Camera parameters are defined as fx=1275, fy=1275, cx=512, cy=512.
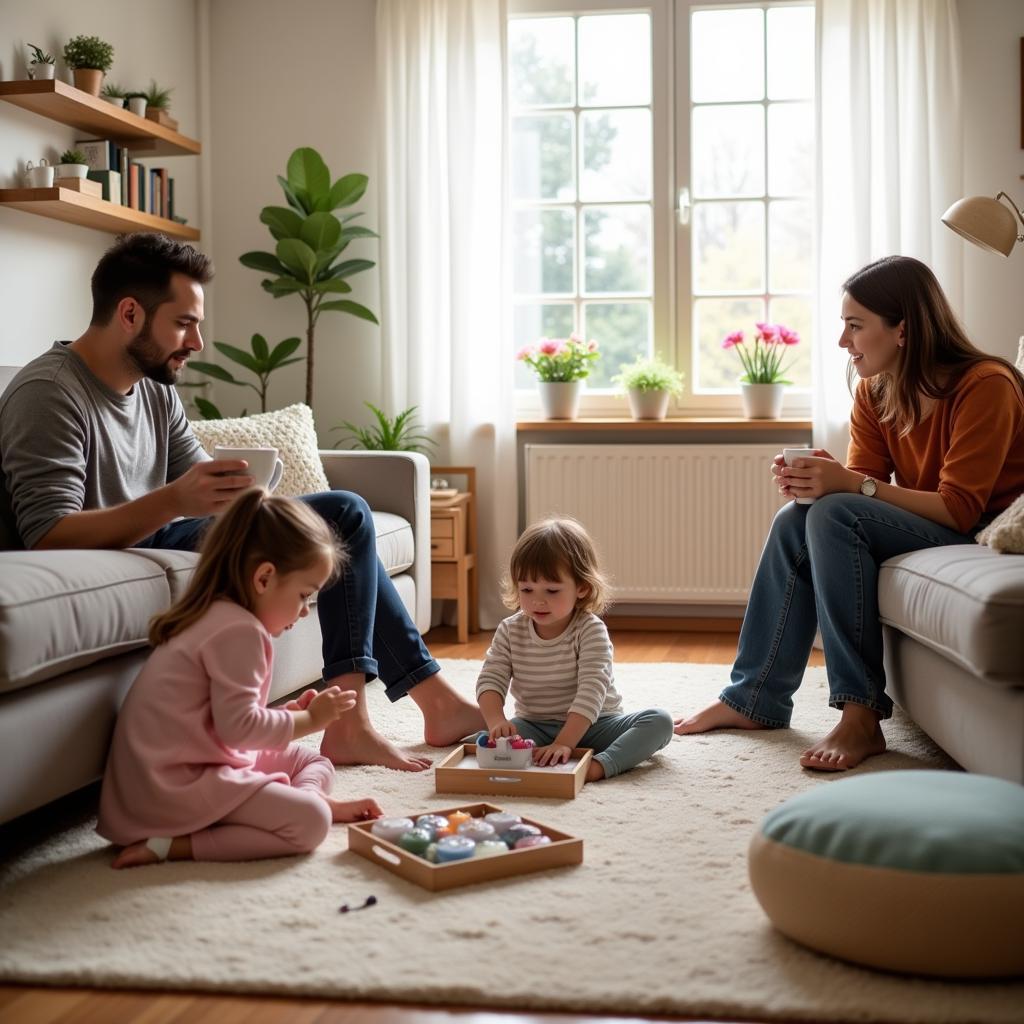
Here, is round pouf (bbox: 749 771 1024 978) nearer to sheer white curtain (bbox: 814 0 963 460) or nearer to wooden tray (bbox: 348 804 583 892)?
wooden tray (bbox: 348 804 583 892)

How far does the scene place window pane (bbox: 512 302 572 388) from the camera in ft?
15.2

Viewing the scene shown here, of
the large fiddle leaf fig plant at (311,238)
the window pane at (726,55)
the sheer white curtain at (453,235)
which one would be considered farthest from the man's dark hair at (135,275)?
the window pane at (726,55)

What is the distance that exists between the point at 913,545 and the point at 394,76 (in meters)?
2.76

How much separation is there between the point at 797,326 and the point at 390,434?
1.49 meters

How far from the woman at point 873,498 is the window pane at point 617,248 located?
6.00 feet

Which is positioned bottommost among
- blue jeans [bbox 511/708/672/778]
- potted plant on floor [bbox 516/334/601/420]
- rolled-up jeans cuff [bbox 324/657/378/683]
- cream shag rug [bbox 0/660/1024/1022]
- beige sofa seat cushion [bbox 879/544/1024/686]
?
cream shag rug [bbox 0/660/1024/1022]

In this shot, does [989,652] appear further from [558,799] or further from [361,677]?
[361,677]

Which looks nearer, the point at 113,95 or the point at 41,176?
the point at 41,176

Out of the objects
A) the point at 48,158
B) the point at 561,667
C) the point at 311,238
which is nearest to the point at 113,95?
the point at 48,158

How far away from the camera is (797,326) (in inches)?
177

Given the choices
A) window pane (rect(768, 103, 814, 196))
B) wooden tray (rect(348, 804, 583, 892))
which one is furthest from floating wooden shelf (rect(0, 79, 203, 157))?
wooden tray (rect(348, 804, 583, 892))

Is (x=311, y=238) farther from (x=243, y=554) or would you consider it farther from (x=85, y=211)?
(x=243, y=554)

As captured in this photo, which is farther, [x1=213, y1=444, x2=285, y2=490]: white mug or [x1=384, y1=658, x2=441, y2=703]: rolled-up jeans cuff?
[x1=384, y1=658, x2=441, y2=703]: rolled-up jeans cuff

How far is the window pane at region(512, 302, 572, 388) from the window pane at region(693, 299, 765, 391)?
1.55 ft
